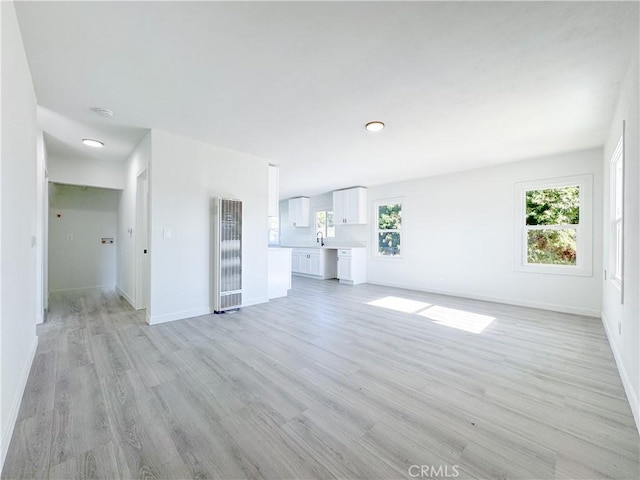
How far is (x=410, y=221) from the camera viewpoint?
19.6 feet

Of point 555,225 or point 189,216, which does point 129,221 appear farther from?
point 555,225

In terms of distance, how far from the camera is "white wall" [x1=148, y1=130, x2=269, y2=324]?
11.2 ft

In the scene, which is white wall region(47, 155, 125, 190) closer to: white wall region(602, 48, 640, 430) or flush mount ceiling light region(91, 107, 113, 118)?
flush mount ceiling light region(91, 107, 113, 118)

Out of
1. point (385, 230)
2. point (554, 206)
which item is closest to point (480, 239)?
point (554, 206)

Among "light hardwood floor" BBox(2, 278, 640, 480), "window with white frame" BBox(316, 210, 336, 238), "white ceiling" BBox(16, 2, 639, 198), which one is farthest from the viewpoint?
"window with white frame" BBox(316, 210, 336, 238)

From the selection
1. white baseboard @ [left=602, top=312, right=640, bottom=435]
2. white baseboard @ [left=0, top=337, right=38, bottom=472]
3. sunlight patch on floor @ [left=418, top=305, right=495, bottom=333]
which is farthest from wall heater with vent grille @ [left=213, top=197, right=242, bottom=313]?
white baseboard @ [left=602, top=312, right=640, bottom=435]

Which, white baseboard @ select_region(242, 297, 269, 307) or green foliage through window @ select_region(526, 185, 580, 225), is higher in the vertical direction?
green foliage through window @ select_region(526, 185, 580, 225)

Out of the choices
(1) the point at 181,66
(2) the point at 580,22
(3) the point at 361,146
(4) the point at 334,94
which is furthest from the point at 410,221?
(1) the point at 181,66

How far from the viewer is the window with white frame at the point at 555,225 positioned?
3.98 metres

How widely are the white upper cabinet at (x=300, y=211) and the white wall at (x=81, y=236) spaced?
4.31 meters

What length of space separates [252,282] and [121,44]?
3.27 metres

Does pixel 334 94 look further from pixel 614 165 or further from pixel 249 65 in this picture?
pixel 614 165

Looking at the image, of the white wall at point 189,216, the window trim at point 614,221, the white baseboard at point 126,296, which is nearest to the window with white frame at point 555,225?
the window trim at point 614,221

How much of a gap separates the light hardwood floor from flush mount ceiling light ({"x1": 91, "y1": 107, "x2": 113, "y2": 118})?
7.86 feet
